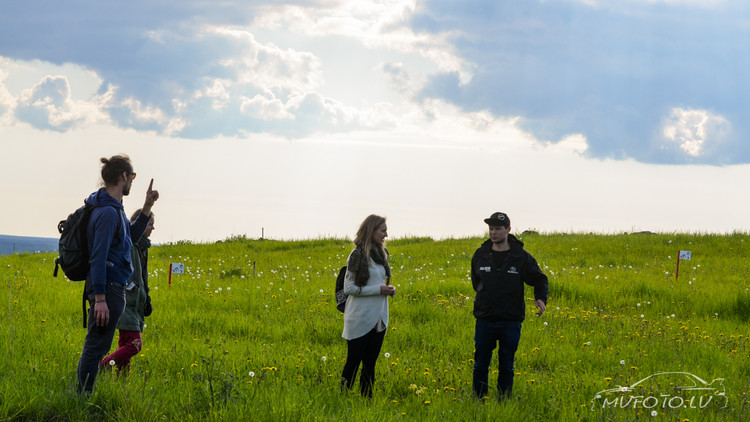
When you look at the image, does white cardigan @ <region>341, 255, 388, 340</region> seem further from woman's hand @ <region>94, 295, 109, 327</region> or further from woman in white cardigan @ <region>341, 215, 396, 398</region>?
woman's hand @ <region>94, 295, 109, 327</region>

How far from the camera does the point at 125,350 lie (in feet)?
24.2

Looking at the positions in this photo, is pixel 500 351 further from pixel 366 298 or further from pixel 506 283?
pixel 366 298

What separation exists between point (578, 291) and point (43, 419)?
40.3 ft

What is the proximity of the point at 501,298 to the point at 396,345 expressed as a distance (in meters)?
3.60

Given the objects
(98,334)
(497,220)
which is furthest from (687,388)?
(98,334)

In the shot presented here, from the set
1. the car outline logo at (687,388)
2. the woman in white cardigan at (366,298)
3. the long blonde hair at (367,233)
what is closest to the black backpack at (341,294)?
the woman in white cardigan at (366,298)

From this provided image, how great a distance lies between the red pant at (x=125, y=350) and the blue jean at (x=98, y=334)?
0.99 metres

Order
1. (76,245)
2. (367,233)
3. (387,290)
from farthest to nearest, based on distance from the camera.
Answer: (367,233)
(387,290)
(76,245)

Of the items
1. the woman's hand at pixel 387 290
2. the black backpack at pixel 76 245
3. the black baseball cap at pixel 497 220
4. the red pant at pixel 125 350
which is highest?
the black baseball cap at pixel 497 220

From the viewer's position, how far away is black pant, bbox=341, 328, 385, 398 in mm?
7062

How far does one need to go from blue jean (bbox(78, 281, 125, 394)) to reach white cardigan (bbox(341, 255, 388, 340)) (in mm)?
2270

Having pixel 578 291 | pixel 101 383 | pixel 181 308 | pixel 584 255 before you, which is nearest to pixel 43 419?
pixel 101 383

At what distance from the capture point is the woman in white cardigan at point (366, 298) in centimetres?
699

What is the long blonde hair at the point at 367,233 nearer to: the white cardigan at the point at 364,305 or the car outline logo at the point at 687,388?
the white cardigan at the point at 364,305
